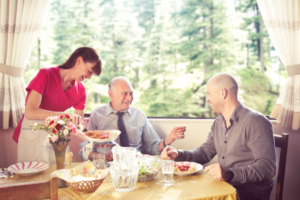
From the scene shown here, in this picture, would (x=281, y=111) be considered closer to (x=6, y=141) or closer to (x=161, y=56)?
(x=6, y=141)

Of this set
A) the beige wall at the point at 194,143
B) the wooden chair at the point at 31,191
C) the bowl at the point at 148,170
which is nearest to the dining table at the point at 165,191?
the bowl at the point at 148,170

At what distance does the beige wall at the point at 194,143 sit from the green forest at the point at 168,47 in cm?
500

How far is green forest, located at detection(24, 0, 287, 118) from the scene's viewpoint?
783 centimetres

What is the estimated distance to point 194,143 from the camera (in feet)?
8.91

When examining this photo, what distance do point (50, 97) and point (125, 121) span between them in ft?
2.14

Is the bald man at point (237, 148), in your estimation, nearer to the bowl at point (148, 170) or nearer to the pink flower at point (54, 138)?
the bowl at point (148, 170)

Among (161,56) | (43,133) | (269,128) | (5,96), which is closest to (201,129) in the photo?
(269,128)

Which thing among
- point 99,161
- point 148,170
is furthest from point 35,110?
point 148,170

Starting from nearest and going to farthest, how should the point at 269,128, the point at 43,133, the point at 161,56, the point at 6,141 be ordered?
the point at 269,128, the point at 43,133, the point at 6,141, the point at 161,56

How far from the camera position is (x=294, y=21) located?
8.23ft

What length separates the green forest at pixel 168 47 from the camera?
7.83 meters

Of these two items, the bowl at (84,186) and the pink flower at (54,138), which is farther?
the pink flower at (54,138)

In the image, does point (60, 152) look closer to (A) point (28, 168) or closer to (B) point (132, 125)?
(A) point (28, 168)

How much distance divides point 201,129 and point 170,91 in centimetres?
529
